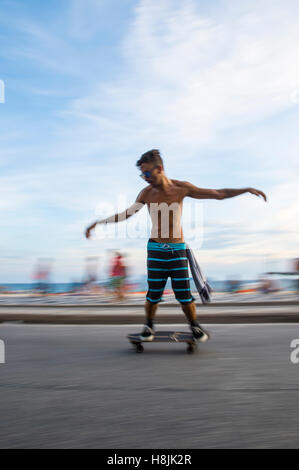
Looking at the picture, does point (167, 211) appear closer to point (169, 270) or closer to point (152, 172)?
point (152, 172)

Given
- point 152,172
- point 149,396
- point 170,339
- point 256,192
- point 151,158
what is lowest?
point 149,396

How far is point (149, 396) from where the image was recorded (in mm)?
3398

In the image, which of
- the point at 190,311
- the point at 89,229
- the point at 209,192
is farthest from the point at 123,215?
the point at 190,311

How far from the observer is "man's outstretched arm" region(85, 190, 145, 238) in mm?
5613

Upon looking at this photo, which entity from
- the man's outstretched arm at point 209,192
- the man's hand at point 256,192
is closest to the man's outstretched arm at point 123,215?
the man's outstretched arm at point 209,192

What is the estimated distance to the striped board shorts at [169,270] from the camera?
536cm

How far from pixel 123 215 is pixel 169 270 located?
78 cm

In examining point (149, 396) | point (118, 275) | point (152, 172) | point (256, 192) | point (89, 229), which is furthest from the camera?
point (118, 275)

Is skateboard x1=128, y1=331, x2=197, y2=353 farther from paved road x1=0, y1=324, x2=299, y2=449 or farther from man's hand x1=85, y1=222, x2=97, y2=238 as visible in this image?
man's hand x1=85, y1=222, x2=97, y2=238

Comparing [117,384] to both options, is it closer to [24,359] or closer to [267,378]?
[267,378]

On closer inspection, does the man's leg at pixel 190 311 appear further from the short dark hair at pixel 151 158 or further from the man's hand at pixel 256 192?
the short dark hair at pixel 151 158

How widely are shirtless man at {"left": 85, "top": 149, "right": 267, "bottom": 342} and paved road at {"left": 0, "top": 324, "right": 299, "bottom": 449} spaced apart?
0.45 meters

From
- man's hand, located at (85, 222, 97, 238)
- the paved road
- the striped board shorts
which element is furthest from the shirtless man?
man's hand, located at (85, 222, 97, 238)
